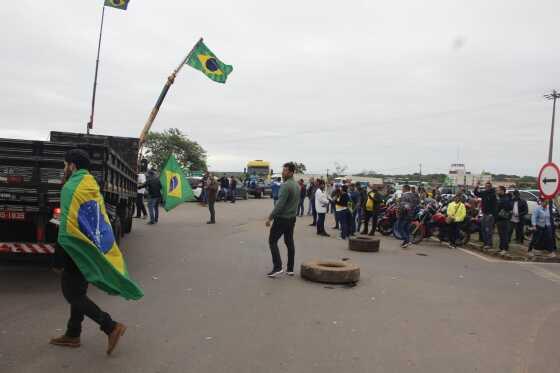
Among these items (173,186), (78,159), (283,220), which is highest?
(78,159)

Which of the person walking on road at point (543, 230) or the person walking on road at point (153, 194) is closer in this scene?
the person walking on road at point (543, 230)

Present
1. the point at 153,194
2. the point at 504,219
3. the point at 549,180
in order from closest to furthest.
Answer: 1. the point at 549,180
2. the point at 504,219
3. the point at 153,194

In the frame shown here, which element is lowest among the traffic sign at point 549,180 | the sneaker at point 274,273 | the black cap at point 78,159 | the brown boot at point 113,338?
the sneaker at point 274,273

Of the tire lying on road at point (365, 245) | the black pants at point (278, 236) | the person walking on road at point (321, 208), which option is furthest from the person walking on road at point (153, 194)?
the black pants at point (278, 236)

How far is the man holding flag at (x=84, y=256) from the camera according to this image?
412 cm

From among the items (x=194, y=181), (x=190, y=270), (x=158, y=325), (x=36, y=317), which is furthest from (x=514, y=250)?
(x=194, y=181)

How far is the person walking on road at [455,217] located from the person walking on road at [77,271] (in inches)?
439

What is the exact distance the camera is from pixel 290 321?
17.8 ft

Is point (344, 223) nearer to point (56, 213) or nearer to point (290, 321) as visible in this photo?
point (290, 321)

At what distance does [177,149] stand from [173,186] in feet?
185

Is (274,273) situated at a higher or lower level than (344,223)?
lower

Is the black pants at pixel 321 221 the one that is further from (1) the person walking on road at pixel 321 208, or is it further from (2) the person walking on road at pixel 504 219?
(2) the person walking on road at pixel 504 219

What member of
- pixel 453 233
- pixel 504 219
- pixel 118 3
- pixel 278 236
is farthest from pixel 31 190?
pixel 118 3

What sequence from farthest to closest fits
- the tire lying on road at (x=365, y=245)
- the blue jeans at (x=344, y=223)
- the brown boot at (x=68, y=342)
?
the blue jeans at (x=344, y=223)
the tire lying on road at (x=365, y=245)
the brown boot at (x=68, y=342)
